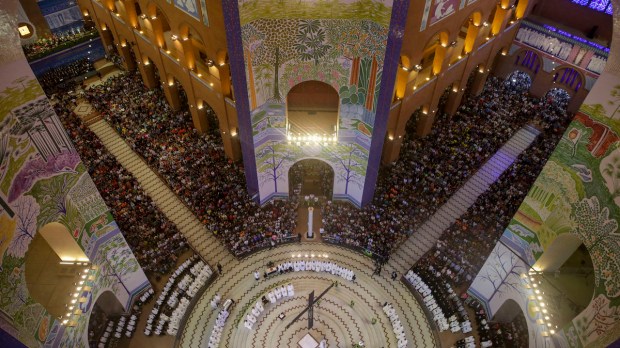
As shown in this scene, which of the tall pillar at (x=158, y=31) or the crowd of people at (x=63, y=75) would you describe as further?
the crowd of people at (x=63, y=75)

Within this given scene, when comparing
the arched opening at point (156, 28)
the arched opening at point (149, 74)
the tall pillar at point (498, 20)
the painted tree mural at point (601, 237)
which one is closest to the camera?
the painted tree mural at point (601, 237)

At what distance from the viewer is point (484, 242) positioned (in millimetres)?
26391

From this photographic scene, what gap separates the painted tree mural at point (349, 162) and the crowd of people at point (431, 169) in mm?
2364

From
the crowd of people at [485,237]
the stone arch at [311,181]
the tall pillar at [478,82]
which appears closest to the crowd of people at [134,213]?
the stone arch at [311,181]

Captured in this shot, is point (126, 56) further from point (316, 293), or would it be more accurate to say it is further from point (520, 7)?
point (520, 7)

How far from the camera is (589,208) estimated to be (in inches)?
627

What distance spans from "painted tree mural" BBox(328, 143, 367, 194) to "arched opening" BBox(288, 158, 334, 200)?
1.69m

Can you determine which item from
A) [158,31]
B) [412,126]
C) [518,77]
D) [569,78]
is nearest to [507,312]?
[412,126]

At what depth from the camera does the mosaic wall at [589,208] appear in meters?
14.7

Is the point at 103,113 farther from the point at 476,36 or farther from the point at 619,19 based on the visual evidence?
the point at 619,19

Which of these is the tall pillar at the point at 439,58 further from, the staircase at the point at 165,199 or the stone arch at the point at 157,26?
the staircase at the point at 165,199

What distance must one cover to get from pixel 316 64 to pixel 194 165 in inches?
520

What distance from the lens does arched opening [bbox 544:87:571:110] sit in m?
35.5

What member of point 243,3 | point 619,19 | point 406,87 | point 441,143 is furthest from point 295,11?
point 441,143
